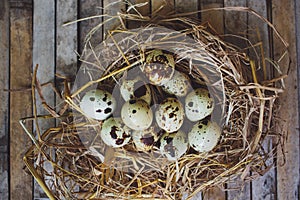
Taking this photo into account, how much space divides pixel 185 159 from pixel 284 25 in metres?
0.46

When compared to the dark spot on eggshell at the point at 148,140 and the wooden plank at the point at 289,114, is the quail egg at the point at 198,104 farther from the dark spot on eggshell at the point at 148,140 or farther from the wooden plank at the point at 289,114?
the wooden plank at the point at 289,114

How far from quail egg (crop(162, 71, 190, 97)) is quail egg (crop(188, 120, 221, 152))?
82 millimetres

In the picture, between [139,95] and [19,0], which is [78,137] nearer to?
[139,95]

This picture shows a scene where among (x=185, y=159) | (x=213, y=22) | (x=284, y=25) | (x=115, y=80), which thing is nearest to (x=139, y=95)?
(x=115, y=80)

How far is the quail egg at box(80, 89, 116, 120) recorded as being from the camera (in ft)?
3.14

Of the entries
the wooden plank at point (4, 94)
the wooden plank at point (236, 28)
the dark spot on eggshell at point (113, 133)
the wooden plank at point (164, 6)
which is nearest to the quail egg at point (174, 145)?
the dark spot on eggshell at point (113, 133)

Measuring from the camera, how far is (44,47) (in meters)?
1.13

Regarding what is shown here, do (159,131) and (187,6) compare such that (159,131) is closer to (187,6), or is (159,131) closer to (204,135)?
(204,135)

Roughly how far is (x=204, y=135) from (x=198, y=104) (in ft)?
0.23

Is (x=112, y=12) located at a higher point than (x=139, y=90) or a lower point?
higher

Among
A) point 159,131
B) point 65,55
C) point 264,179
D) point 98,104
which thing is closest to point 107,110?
point 98,104

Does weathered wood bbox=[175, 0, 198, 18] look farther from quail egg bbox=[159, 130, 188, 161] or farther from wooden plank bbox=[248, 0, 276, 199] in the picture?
quail egg bbox=[159, 130, 188, 161]

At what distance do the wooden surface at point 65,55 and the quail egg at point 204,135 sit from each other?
0.65 ft

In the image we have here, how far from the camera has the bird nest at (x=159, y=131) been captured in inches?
37.8
